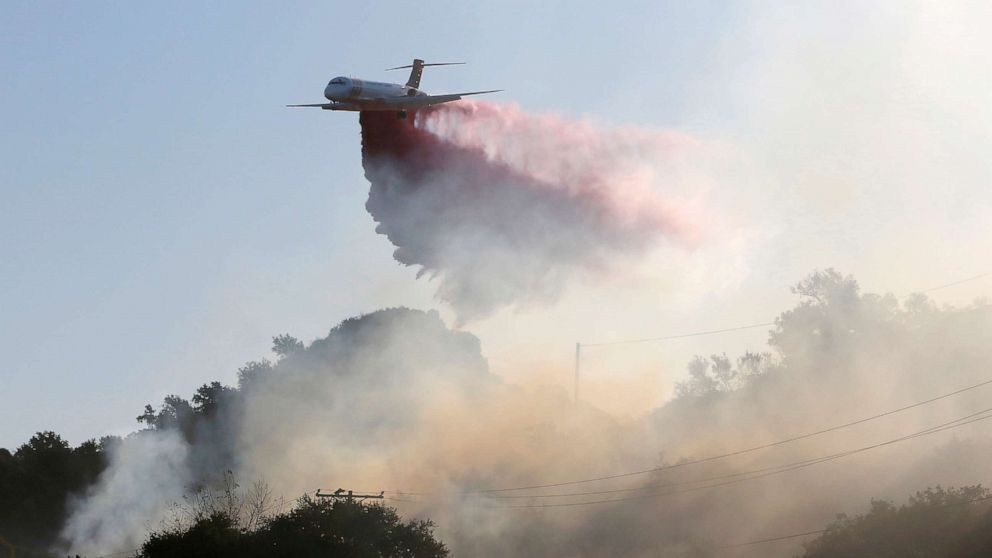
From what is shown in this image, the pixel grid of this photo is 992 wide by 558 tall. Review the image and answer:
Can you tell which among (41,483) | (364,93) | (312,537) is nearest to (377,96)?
(364,93)

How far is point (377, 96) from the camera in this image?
85.0 m

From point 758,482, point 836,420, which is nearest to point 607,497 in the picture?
point 758,482

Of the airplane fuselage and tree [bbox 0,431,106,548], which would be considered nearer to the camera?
the airplane fuselage

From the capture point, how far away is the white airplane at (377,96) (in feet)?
275

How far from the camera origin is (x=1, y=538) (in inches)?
5226

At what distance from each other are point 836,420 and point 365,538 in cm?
5787

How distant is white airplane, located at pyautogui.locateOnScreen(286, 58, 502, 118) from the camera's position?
275 ft

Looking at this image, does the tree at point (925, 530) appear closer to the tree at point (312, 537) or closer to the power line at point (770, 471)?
the power line at point (770, 471)

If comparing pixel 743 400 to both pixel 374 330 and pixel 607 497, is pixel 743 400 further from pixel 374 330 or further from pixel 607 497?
pixel 374 330

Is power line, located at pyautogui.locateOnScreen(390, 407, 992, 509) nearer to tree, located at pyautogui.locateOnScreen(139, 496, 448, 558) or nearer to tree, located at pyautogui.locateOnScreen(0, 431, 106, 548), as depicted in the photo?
tree, located at pyautogui.locateOnScreen(139, 496, 448, 558)

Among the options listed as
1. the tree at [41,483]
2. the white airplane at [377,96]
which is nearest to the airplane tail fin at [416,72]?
the white airplane at [377,96]

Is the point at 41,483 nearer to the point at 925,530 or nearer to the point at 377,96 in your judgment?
the point at 377,96

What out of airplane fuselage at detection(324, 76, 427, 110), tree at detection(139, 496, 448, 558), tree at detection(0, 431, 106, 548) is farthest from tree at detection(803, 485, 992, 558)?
tree at detection(0, 431, 106, 548)

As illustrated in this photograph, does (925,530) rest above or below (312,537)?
below
